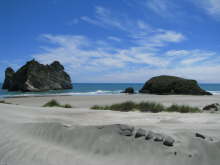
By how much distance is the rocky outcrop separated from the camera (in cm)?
5891

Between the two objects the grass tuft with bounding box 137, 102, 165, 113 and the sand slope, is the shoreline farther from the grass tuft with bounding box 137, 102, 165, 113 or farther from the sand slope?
the sand slope

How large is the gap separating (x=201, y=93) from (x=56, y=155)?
3341cm

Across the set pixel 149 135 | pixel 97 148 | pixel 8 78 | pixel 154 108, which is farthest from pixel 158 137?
pixel 8 78

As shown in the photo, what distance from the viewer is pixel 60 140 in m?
5.20

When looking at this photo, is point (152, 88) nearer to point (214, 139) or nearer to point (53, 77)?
point (214, 139)

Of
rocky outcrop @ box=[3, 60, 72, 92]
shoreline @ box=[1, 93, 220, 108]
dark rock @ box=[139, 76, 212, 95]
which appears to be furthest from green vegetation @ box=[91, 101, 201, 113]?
rocky outcrop @ box=[3, 60, 72, 92]

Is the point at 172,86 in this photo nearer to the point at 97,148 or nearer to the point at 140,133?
the point at 140,133

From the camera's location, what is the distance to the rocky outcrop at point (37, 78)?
193ft

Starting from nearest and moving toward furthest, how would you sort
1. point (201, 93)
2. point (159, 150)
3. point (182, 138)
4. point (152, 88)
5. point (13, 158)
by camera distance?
point (13, 158) → point (159, 150) → point (182, 138) → point (201, 93) → point (152, 88)

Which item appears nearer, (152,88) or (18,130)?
(18,130)

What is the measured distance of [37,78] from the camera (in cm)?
6034

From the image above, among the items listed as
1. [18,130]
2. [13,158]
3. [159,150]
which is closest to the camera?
[13,158]

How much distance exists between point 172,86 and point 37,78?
4146 centimetres

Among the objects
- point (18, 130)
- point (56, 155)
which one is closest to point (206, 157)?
point (56, 155)
